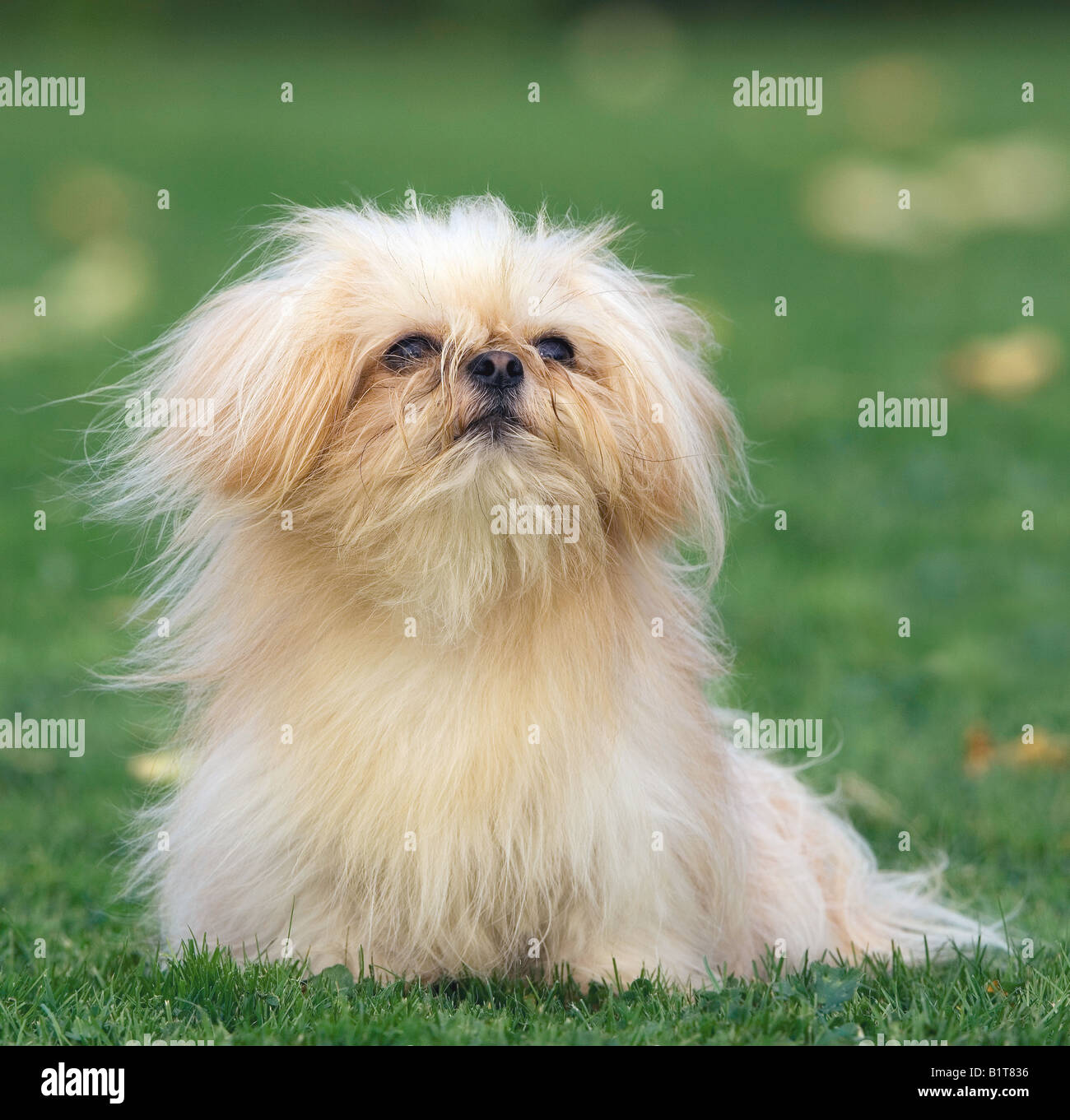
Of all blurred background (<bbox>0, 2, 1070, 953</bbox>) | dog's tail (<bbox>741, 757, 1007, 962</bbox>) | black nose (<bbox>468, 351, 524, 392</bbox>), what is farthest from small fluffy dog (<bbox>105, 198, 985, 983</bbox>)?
blurred background (<bbox>0, 2, 1070, 953</bbox>)

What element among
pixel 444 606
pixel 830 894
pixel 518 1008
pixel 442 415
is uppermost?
pixel 442 415

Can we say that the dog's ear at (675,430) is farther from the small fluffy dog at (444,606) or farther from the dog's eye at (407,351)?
the dog's eye at (407,351)

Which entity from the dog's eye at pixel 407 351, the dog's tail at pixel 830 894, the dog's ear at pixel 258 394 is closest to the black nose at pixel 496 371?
the dog's eye at pixel 407 351

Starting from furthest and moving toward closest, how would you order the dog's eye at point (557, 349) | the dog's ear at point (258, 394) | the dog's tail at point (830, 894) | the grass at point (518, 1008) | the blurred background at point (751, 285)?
1. the blurred background at point (751, 285)
2. the dog's tail at point (830, 894)
3. the dog's eye at point (557, 349)
4. the dog's ear at point (258, 394)
5. the grass at point (518, 1008)

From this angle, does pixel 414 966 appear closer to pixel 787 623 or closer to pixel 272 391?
pixel 272 391

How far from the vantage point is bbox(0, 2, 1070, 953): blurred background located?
18.6 ft

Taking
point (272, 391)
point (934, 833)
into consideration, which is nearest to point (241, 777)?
point (272, 391)

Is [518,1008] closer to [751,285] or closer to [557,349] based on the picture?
[557,349]

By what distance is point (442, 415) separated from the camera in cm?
345

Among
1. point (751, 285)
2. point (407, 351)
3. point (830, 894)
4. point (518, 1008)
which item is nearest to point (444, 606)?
point (407, 351)

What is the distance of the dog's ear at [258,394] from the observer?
138 inches

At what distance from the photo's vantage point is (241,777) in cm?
369

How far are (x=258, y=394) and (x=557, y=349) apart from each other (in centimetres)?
65

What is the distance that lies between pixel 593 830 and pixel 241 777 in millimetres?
772
